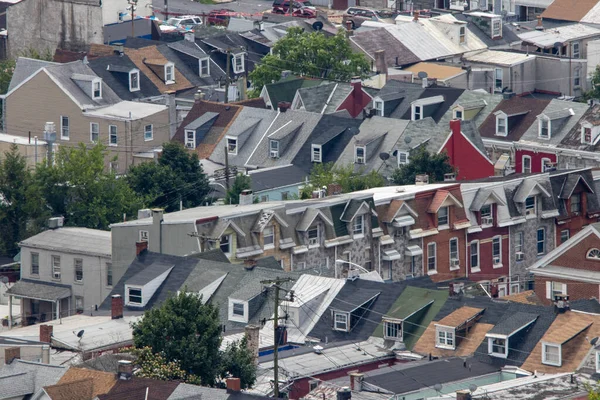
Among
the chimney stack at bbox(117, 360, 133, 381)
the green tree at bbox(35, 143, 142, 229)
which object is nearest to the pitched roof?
the green tree at bbox(35, 143, 142, 229)

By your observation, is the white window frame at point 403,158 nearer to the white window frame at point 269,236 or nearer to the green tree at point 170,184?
the green tree at point 170,184

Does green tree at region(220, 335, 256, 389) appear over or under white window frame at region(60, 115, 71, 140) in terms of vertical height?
under

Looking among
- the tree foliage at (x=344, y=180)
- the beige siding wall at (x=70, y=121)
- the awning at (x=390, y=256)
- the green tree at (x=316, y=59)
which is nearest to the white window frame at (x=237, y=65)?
the green tree at (x=316, y=59)

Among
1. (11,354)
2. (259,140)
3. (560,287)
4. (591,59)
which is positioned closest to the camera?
(11,354)

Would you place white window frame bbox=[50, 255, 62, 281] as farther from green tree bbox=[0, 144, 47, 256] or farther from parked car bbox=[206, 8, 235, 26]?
parked car bbox=[206, 8, 235, 26]

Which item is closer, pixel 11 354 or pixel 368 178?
pixel 11 354

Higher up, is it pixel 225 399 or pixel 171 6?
pixel 171 6

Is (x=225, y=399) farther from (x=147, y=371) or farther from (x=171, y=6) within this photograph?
(x=171, y=6)

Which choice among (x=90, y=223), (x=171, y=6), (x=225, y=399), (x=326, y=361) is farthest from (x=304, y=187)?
(x=171, y=6)

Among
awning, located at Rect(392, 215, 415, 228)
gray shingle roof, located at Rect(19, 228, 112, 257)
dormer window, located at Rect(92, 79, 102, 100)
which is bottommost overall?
gray shingle roof, located at Rect(19, 228, 112, 257)
